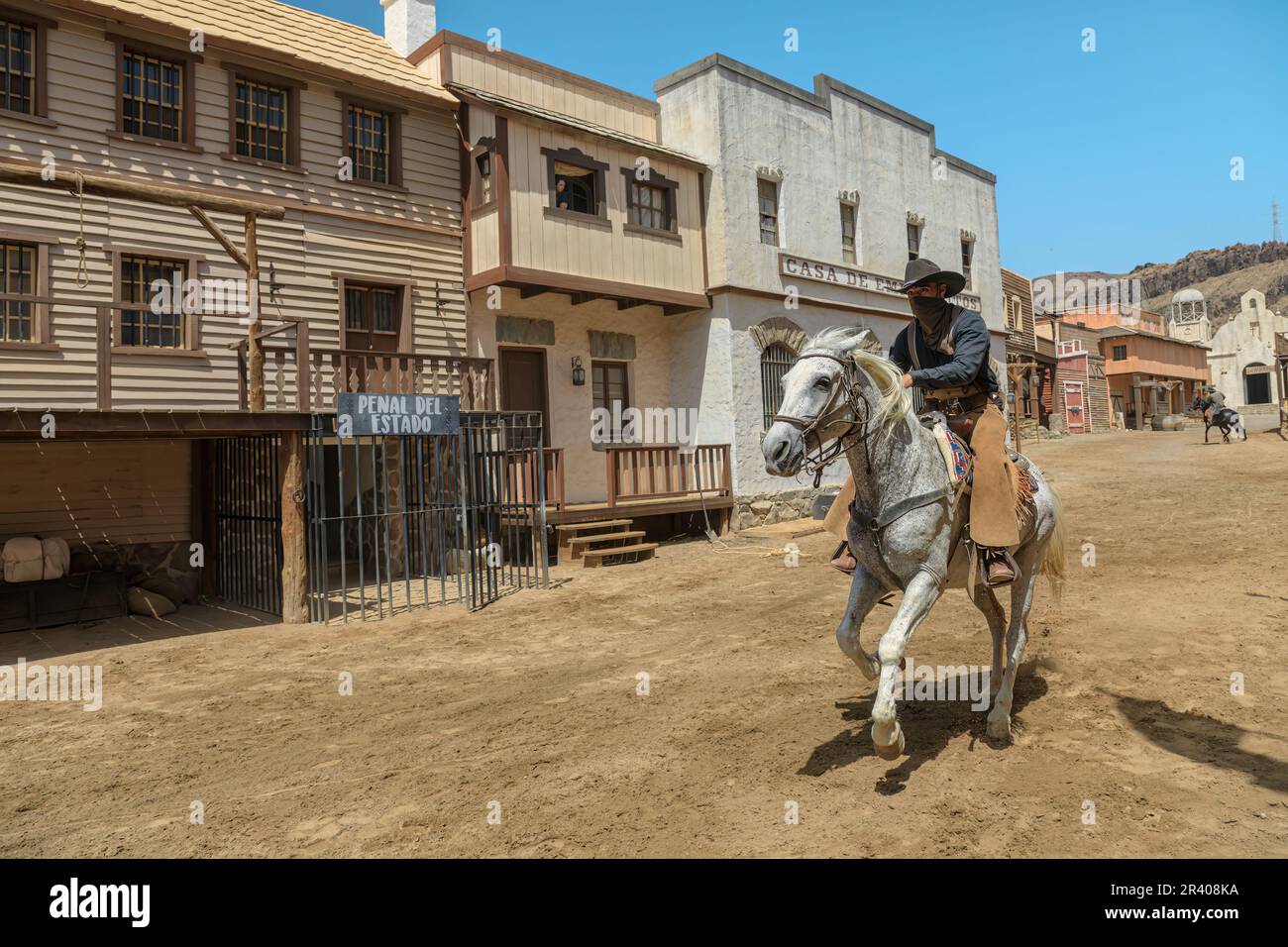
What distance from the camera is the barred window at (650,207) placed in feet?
51.9

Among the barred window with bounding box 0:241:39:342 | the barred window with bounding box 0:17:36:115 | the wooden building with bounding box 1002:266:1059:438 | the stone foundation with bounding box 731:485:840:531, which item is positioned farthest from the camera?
the wooden building with bounding box 1002:266:1059:438

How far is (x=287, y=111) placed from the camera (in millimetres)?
12969

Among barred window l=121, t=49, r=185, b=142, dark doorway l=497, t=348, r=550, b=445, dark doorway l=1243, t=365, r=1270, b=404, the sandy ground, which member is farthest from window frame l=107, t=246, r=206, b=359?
dark doorway l=1243, t=365, r=1270, b=404

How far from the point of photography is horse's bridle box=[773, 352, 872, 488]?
4.08 m

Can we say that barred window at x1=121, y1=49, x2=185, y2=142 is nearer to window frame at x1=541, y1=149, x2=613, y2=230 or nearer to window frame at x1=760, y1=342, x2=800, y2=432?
window frame at x1=541, y1=149, x2=613, y2=230

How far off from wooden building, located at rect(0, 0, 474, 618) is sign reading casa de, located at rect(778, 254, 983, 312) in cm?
708

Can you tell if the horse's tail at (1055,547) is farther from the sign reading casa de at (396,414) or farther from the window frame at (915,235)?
the window frame at (915,235)

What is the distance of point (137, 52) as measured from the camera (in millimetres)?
11602

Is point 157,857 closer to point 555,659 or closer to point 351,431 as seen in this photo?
point 555,659

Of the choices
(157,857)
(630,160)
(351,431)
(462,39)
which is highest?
(462,39)

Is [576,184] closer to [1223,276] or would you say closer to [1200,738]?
[1200,738]

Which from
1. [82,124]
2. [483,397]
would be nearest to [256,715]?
[483,397]

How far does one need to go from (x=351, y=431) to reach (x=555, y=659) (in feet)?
13.6

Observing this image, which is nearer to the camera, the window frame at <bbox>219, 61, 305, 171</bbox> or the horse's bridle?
the horse's bridle
